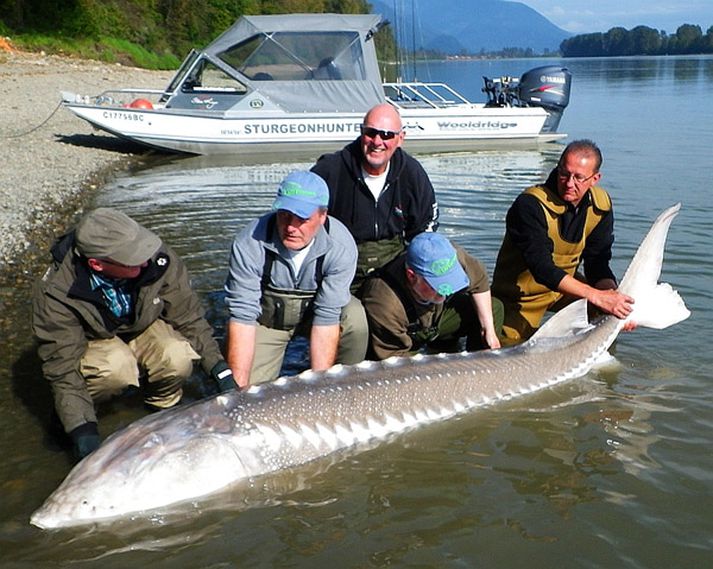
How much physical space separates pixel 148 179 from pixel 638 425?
30.6 ft

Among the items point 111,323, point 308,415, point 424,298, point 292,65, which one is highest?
point 292,65

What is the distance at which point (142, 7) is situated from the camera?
Answer: 4209 cm

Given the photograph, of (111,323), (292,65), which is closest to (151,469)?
(111,323)

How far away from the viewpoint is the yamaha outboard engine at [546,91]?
15492 mm

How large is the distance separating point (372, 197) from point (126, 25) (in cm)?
3846

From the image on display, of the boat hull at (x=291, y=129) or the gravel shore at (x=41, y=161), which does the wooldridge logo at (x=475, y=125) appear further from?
the gravel shore at (x=41, y=161)

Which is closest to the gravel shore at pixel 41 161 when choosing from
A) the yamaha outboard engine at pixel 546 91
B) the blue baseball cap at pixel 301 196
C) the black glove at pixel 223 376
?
the black glove at pixel 223 376

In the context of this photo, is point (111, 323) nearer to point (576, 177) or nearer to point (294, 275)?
point (294, 275)

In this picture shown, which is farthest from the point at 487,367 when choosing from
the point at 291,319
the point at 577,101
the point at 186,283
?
the point at 577,101

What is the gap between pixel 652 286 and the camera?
4906 mm

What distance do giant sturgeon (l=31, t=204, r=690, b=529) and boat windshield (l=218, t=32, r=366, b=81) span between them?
32.9 ft

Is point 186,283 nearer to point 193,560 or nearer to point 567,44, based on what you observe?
point 193,560

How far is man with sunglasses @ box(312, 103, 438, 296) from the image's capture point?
4.78 meters

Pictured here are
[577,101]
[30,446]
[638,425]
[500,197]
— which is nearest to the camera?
[30,446]
